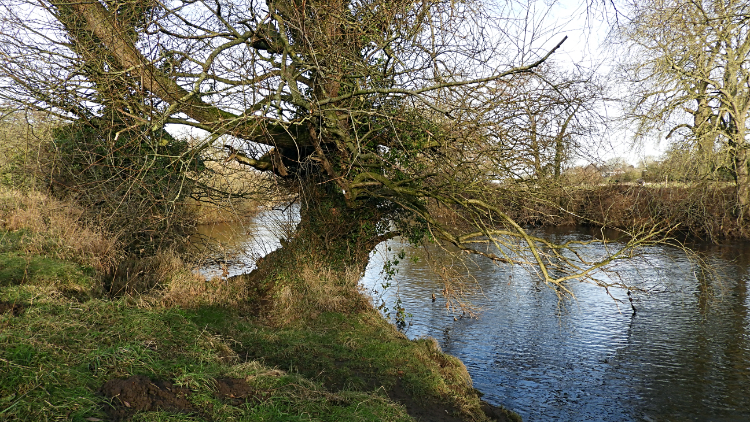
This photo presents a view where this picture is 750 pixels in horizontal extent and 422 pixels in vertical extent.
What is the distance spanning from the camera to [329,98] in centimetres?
681

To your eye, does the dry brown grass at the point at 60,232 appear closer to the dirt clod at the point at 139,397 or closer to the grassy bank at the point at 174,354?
the grassy bank at the point at 174,354

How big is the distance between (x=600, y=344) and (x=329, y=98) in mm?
6830

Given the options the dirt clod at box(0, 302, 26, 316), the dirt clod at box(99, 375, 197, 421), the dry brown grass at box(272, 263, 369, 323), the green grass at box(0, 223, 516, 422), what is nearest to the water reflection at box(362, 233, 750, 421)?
the green grass at box(0, 223, 516, 422)

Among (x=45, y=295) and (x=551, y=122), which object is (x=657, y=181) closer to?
(x=551, y=122)

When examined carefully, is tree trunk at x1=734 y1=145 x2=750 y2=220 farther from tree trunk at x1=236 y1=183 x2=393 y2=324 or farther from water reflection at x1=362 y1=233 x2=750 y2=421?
tree trunk at x1=236 y1=183 x2=393 y2=324

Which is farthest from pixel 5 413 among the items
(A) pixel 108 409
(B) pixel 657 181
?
(B) pixel 657 181

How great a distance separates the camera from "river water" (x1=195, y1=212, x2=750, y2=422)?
7453 mm

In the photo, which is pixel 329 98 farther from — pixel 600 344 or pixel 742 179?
pixel 742 179

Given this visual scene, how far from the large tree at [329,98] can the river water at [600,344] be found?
4.10 ft

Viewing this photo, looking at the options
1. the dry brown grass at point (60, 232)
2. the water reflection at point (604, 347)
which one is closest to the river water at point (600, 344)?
the water reflection at point (604, 347)

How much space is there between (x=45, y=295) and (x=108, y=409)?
2.90 meters

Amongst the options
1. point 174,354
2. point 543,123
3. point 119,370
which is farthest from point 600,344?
point 119,370

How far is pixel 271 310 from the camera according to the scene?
8453 millimetres

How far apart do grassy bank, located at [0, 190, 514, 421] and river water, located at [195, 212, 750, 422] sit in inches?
63.3
